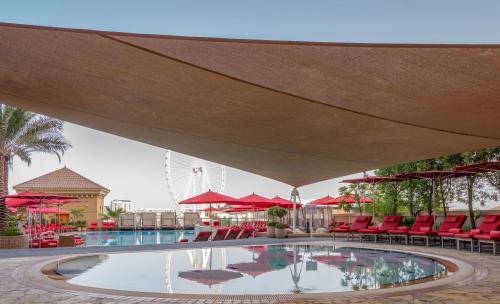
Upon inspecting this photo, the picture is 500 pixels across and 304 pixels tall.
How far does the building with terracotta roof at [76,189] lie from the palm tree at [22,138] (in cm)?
1437

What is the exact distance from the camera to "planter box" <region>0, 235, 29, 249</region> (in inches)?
516

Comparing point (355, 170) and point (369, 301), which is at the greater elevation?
point (355, 170)

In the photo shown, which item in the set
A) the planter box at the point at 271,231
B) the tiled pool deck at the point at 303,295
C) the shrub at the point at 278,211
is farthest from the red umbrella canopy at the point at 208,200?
the tiled pool deck at the point at 303,295

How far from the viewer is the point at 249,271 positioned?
780 centimetres

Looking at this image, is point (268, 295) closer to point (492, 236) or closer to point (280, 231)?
point (492, 236)

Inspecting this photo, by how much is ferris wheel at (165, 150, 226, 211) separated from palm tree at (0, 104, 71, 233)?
14186 millimetres

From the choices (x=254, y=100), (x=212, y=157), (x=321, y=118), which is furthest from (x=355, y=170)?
(x=254, y=100)

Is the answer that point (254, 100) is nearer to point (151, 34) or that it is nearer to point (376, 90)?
point (376, 90)

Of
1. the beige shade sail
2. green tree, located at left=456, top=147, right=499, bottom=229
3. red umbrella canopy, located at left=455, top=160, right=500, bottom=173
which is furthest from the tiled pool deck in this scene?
green tree, located at left=456, top=147, right=499, bottom=229

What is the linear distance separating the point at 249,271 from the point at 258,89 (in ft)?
12.3

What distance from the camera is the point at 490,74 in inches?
161

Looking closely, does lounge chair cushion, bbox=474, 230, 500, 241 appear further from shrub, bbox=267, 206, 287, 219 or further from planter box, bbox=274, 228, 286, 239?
shrub, bbox=267, 206, 287, 219

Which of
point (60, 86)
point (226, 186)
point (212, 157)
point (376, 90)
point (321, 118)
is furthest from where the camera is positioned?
point (226, 186)

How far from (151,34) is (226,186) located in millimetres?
30363
